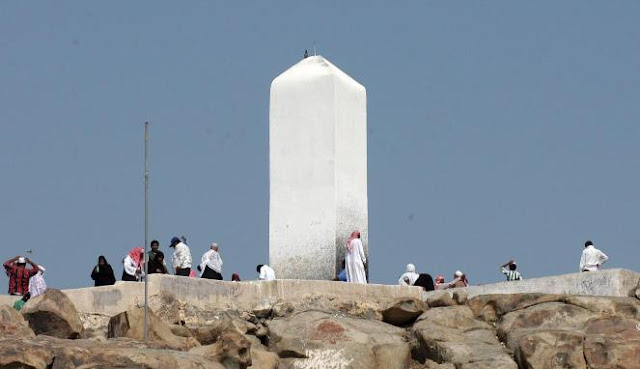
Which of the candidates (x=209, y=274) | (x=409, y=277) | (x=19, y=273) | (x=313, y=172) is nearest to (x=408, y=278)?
(x=409, y=277)

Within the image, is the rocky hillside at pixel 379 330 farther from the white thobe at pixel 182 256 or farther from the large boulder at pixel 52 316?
the white thobe at pixel 182 256

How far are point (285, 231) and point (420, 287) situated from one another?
2.79m

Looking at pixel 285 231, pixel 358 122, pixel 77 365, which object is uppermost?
pixel 358 122

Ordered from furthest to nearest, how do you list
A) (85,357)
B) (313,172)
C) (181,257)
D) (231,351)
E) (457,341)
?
1. (313,172)
2. (181,257)
3. (457,341)
4. (231,351)
5. (85,357)

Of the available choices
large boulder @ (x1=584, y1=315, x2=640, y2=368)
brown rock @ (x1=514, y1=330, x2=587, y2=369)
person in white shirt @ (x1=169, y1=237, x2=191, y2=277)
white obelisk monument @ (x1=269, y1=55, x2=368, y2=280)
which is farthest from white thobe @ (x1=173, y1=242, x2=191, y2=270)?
large boulder @ (x1=584, y1=315, x2=640, y2=368)

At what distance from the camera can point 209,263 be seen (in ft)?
87.6

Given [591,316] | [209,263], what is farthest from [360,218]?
[591,316]

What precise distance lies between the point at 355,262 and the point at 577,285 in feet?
12.1

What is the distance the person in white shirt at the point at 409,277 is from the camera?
A: 28.0 meters

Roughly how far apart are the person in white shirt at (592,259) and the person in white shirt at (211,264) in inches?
224

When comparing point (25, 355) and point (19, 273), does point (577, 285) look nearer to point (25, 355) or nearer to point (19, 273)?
point (19, 273)

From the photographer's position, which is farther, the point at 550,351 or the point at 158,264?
the point at 158,264

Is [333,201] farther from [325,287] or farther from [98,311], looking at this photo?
[98,311]

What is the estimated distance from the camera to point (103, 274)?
25438 millimetres
